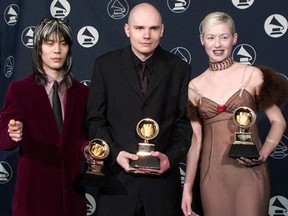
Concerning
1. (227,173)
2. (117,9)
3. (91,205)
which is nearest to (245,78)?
(227,173)

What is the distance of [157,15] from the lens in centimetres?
196

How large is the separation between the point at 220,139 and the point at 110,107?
43cm

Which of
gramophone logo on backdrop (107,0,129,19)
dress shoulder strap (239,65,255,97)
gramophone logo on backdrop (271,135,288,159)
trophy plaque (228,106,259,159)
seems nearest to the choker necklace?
dress shoulder strap (239,65,255,97)

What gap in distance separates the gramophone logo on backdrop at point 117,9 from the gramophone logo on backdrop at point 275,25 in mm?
764

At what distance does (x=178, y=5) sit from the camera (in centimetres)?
283

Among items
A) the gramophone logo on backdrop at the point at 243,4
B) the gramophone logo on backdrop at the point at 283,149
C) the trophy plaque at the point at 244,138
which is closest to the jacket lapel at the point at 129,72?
the trophy plaque at the point at 244,138

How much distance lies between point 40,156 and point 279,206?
4.52 ft

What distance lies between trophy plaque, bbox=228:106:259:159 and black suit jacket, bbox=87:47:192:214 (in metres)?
0.19

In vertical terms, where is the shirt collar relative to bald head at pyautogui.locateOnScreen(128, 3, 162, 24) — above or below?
below

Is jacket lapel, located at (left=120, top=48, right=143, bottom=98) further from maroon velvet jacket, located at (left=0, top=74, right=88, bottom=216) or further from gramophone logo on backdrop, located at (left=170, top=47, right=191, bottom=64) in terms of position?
gramophone logo on backdrop, located at (left=170, top=47, right=191, bottom=64)

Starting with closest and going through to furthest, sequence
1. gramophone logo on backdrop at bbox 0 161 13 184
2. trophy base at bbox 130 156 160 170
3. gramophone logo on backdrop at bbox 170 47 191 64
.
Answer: trophy base at bbox 130 156 160 170 < gramophone logo on backdrop at bbox 170 47 191 64 < gramophone logo on backdrop at bbox 0 161 13 184

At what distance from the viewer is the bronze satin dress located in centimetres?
188

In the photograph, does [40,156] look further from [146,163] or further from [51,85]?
[146,163]

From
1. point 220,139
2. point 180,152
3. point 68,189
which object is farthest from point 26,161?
point 220,139
